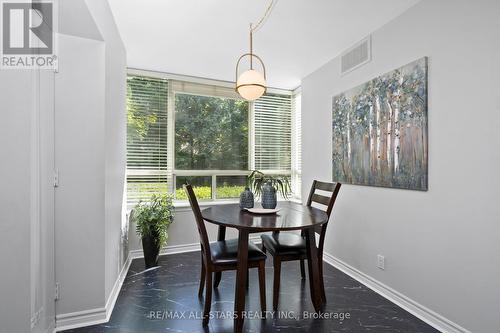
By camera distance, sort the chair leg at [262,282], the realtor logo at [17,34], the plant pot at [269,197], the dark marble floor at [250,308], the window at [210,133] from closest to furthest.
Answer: the realtor logo at [17,34]
the dark marble floor at [250,308]
the chair leg at [262,282]
the plant pot at [269,197]
the window at [210,133]

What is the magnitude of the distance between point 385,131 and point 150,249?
290 cm

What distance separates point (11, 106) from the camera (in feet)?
3.68

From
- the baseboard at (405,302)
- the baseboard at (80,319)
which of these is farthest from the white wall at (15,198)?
the baseboard at (405,302)

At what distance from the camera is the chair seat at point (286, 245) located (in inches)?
89.0

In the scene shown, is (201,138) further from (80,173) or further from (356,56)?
(356,56)

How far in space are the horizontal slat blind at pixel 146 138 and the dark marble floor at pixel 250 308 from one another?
123 cm

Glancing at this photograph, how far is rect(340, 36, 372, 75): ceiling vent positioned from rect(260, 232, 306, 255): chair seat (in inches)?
78.6

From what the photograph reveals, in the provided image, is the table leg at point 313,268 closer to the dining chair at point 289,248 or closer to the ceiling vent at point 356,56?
the dining chair at point 289,248

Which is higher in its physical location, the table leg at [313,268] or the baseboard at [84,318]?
the table leg at [313,268]

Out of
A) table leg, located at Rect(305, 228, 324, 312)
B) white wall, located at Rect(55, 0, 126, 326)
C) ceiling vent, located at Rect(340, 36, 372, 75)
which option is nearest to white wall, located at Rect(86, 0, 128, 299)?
white wall, located at Rect(55, 0, 126, 326)

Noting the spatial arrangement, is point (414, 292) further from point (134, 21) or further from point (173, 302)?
point (134, 21)

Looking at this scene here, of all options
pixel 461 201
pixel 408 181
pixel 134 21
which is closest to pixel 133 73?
pixel 134 21

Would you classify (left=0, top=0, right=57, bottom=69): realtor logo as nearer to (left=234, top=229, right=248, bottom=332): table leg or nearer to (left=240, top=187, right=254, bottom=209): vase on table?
(left=234, top=229, right=248, bottom=332): table leg

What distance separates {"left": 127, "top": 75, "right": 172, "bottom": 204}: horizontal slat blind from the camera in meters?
3.63
